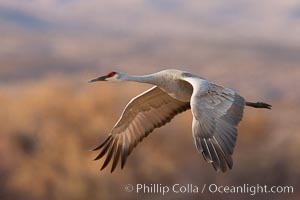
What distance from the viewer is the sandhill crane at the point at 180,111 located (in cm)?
924

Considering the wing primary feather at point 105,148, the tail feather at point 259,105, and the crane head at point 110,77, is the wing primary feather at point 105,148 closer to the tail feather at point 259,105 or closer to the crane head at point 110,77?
the crane head at point 110,77

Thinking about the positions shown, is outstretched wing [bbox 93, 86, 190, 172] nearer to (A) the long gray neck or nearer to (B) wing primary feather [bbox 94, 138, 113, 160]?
(B) wing primary feather [bbox 94, 138, 113, 160]

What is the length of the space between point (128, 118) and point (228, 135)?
9.29ft

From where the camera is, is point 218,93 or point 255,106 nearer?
point 218,93

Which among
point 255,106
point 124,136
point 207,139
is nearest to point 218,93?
point 207,139

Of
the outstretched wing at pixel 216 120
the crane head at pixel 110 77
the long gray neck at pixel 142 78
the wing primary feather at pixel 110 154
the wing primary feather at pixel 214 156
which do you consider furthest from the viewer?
the wing primary feather at pixel 110 154

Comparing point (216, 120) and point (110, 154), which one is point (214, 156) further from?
point (110, 154)

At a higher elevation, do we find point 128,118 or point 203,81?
point 203,81

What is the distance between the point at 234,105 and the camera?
32.4ft

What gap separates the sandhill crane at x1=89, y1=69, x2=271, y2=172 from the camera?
9.24m

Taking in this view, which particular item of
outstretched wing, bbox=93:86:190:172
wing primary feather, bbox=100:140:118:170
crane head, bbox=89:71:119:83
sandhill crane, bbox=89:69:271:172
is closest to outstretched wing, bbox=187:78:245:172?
sandhill crane, bbox=89:69:271:172

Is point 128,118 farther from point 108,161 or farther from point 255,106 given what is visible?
point 255,106

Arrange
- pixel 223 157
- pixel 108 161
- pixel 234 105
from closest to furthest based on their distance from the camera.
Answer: pixel 223 157 < pixel 234 105 < pixel 108 161

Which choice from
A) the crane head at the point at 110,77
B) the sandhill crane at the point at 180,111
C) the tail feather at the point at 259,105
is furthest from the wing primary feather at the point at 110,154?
the tail feather at the point at 259,105
